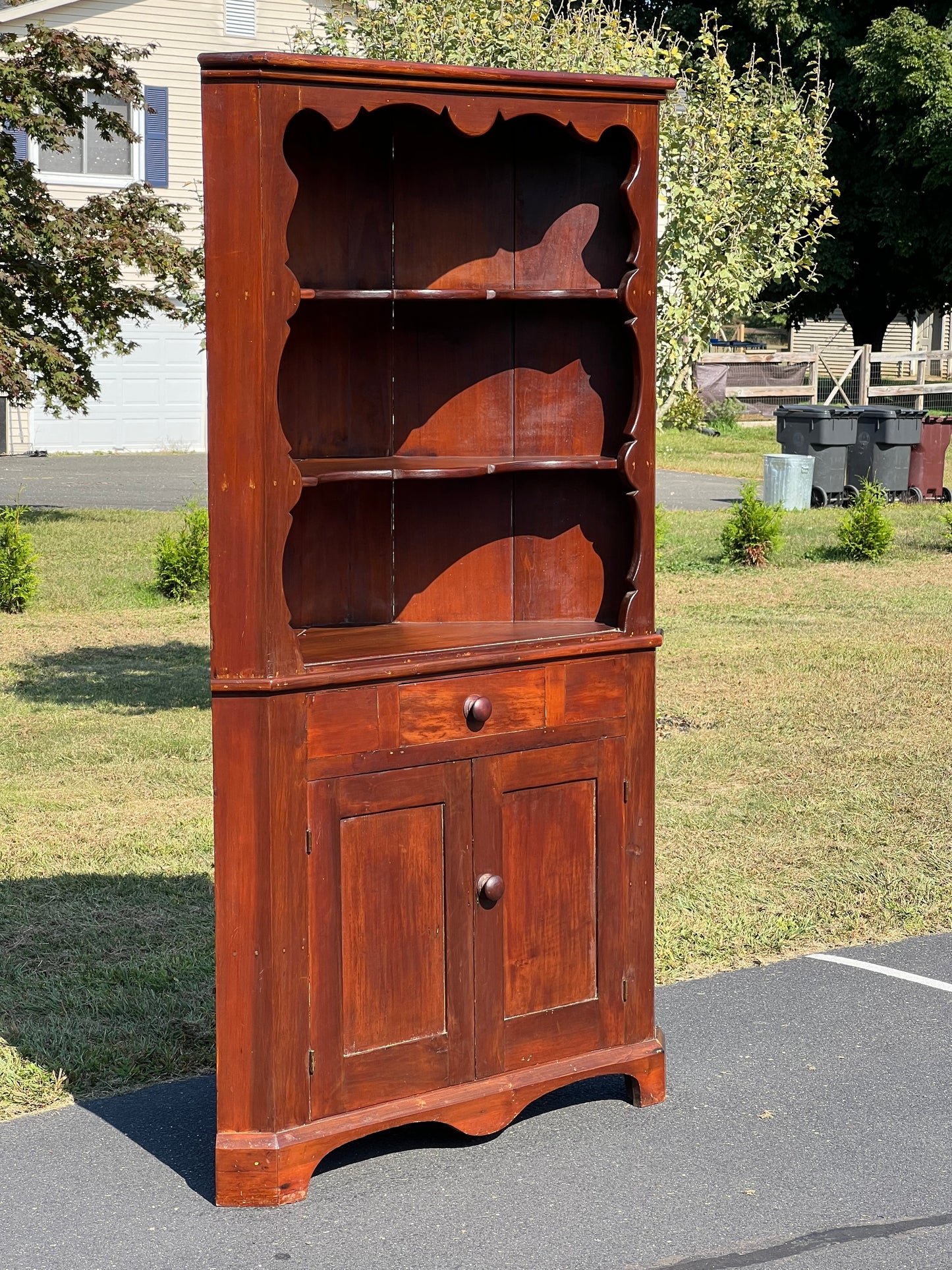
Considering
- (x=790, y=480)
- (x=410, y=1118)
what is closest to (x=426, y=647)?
(x=410, y=1118)

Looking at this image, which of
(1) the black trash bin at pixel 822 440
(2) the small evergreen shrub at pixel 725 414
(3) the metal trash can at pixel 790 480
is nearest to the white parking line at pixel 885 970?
(3) the metal trash can at pixel 790 480

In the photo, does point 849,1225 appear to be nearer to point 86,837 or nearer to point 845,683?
point 86,837

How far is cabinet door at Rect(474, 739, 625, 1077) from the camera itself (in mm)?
4117

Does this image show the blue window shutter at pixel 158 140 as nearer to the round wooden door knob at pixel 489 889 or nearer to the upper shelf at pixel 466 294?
the upper shelf at pixel 466 294

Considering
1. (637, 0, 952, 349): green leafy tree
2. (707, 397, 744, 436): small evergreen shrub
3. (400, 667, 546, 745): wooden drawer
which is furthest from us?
(707, 397, 744, 436): small evergreen shrub

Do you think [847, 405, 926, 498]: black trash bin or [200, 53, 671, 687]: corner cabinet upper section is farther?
[847, 405, 926, 498]: black trash bin

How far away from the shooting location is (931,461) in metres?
19.4

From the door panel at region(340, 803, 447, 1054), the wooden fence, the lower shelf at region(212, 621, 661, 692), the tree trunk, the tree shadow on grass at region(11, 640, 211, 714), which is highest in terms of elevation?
the tree trunk

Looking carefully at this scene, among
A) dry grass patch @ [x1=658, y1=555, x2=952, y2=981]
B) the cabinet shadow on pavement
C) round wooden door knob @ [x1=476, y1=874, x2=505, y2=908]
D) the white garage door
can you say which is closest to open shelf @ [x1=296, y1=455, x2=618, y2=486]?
round wooden door knob @ [x1=476, y1=874, x2=505, y2=908]

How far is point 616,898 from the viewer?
4320mm

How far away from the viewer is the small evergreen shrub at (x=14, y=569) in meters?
12.4

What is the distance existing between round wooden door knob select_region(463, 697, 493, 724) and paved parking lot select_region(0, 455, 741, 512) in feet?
47.8

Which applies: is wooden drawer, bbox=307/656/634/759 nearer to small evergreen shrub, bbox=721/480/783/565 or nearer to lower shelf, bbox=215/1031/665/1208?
lower shelf, bbox=215/1031/665/1208

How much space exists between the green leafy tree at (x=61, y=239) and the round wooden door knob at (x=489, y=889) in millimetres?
11343
